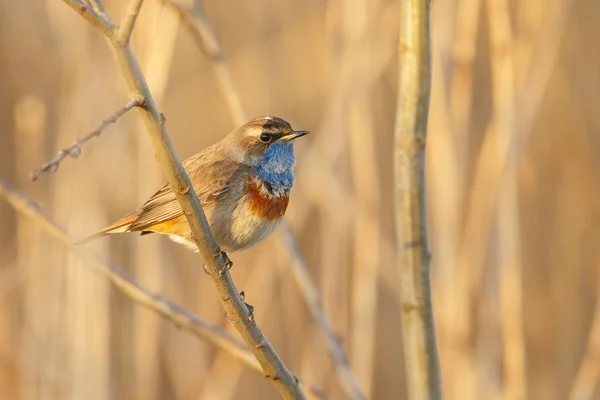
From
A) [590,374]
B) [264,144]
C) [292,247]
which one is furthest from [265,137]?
[590,374]

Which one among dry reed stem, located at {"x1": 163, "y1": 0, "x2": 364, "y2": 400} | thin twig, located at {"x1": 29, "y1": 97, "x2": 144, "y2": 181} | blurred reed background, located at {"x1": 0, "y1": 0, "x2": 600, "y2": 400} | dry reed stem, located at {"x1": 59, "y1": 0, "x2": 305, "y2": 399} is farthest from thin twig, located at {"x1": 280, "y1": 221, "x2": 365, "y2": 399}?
thin twig, located at {"x1": 29, "y1": 97, "x2": 144, "y2": 181}

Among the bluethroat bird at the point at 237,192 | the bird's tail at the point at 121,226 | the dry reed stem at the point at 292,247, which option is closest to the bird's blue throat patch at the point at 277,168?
the bluethroat bird at the point at 237,192

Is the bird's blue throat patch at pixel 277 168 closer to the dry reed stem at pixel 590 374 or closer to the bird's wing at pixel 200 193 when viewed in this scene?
the bird's wing at pixel 200 193

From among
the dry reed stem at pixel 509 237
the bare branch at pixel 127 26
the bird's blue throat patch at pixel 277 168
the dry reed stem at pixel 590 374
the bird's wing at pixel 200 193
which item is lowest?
the dry reed stem at pixel 590 374

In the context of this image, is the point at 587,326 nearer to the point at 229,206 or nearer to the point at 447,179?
the point at 447,179

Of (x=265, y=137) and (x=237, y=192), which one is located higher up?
(x=265, y=137)

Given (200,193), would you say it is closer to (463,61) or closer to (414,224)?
(414,224)

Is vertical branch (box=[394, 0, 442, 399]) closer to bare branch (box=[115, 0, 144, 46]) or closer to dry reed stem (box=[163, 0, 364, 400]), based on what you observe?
dry reed stem (box=[163, 0, 364, 400])
